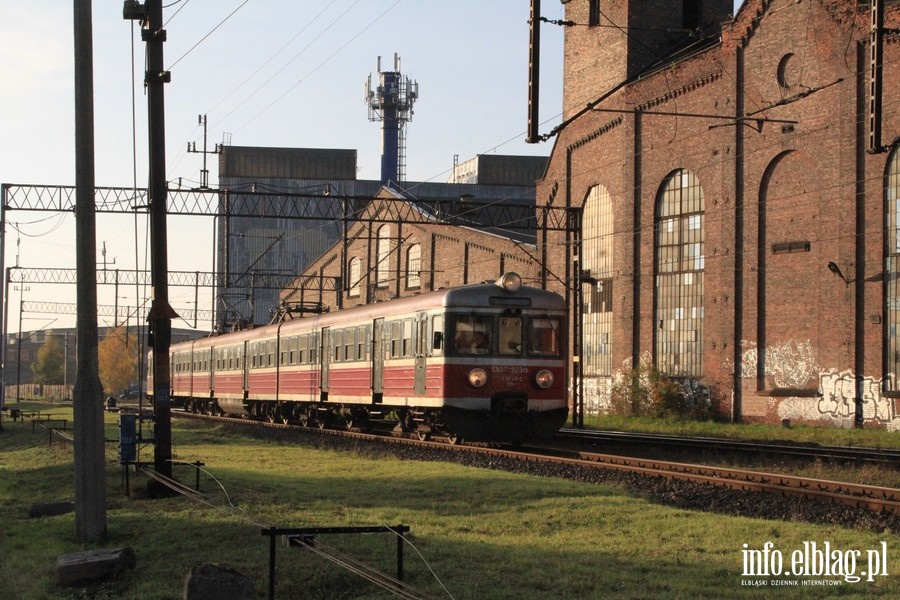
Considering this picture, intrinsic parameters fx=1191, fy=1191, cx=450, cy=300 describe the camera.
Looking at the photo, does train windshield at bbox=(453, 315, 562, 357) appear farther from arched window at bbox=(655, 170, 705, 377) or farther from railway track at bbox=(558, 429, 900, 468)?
arched window at bbox=(655, 170, 705, 377)

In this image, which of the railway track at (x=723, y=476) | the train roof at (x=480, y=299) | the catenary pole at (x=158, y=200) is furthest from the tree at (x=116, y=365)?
the catenary pole at (x=158, y=200)

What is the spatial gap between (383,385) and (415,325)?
228 cm

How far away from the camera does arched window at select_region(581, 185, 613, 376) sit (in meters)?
43.2

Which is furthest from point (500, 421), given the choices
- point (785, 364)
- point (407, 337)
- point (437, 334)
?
point (785, 364)

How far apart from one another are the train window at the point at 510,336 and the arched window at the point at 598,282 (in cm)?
2098

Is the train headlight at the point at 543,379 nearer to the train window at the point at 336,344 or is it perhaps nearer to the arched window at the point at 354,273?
the train window at the point at 336,344

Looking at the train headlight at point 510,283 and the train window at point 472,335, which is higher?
the train headlight at point 510,283

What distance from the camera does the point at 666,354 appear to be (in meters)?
39.9

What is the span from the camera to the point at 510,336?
22109 millimetres

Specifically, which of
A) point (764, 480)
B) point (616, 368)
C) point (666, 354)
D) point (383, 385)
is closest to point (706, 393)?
point (666, 354)

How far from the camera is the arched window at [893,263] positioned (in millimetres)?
30781

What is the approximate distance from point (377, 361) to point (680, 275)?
16651 mm

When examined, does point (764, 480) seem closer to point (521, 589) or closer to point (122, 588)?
point (521, 589)

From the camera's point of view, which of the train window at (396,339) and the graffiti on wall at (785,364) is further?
the graffiti on wall at (785,364)
